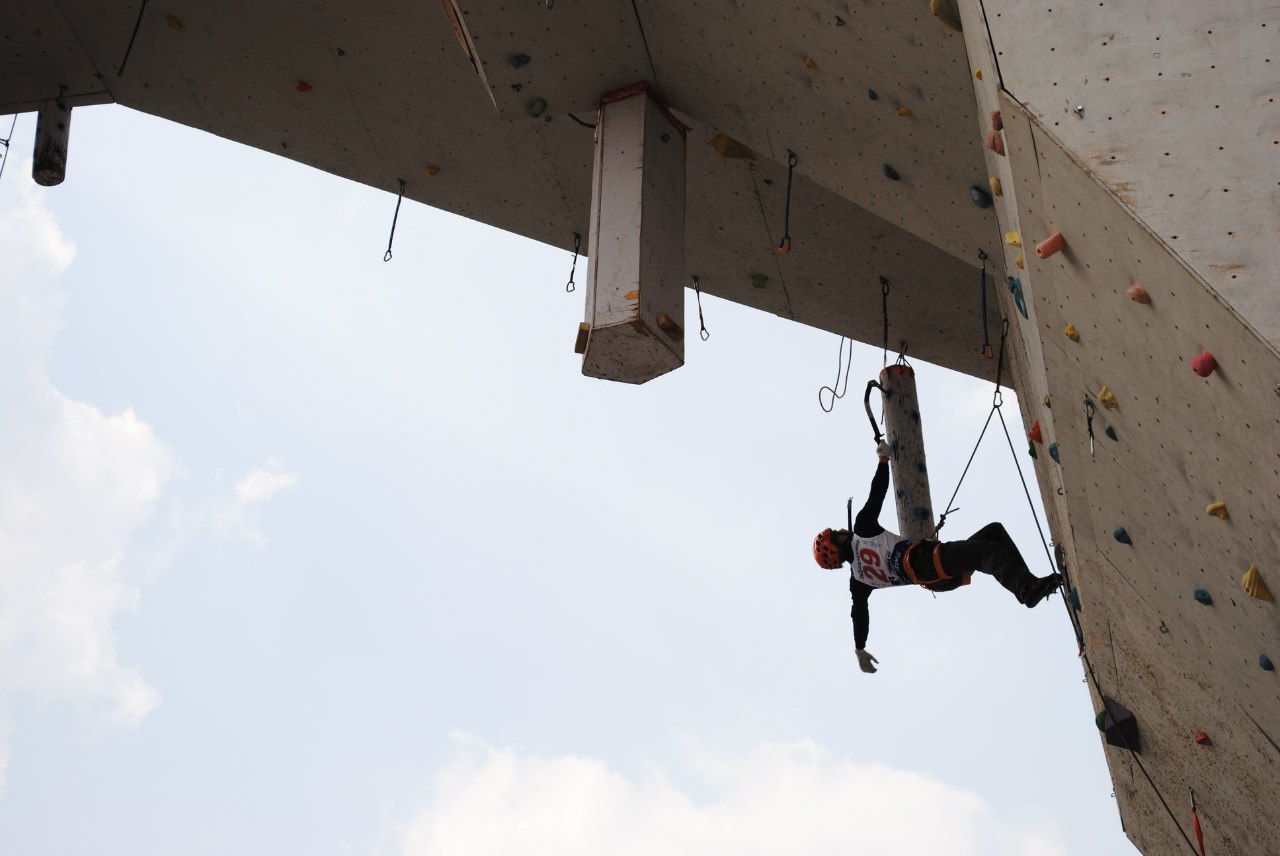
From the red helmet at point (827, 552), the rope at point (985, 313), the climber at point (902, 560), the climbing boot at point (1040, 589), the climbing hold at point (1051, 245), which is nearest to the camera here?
the climbing hold at point (1051, 245)

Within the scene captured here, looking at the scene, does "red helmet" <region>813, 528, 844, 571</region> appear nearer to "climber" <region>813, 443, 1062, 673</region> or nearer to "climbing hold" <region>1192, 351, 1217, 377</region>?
"climber" <region>813, 443, 1062, 673</region>

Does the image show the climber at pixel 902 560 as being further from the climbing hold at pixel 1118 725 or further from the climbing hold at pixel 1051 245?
the climbing hold at pixel 1051 245

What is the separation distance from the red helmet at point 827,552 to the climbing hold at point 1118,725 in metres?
1.15

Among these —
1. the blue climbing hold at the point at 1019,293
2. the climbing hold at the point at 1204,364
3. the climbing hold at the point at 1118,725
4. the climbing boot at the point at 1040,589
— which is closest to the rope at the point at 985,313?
the blue climbing hold at the point at 1019,293

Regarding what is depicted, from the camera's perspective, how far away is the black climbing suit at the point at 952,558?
4332 mm

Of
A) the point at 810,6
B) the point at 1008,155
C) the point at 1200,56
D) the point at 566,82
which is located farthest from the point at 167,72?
the point at 1200,56

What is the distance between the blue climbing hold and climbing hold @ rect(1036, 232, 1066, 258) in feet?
1.23

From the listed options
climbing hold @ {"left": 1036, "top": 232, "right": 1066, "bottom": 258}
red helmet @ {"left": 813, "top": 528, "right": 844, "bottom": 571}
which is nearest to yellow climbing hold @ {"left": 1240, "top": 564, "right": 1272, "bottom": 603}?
climbing hold @ {"left": 1036, "top": 232, "right": 1066, "bottom": 258}

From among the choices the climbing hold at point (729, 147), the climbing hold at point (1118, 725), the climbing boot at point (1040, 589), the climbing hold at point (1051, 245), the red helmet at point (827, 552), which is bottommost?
the climbing hold at point (1118, 725)

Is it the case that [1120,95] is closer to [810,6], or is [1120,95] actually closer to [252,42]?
[810,6]

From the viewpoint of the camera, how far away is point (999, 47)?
2.63 m

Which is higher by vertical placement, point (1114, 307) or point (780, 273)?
point (780, 273)

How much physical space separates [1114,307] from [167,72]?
462cm

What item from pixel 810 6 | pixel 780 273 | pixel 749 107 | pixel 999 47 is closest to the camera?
pixel 999 47
